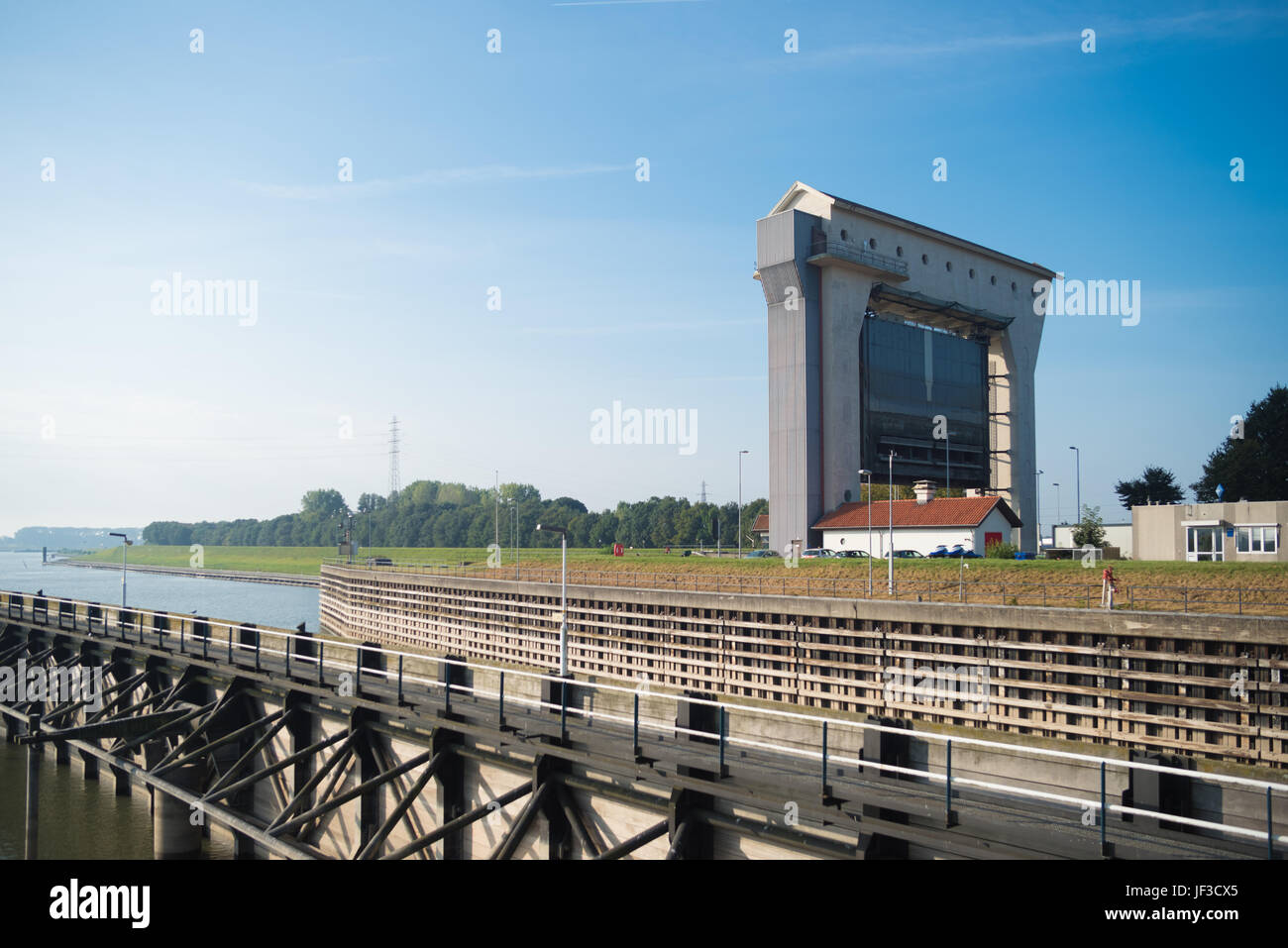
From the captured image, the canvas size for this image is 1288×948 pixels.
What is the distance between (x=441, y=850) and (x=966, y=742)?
348 inches

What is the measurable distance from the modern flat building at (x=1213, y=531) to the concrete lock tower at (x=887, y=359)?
1413 centimetres

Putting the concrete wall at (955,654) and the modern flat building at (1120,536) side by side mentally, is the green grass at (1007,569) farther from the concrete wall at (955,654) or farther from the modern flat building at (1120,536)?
the modern flat building at (1120,536)

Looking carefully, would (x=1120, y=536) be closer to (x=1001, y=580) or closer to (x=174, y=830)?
(x=1001, y=580)

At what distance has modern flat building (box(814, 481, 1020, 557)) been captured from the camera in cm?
4341

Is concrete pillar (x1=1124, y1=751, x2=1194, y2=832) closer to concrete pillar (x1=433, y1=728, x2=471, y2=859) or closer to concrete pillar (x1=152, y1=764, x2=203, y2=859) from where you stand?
concrete pillar (x1=433, y1=728, x2=471, y2=859)

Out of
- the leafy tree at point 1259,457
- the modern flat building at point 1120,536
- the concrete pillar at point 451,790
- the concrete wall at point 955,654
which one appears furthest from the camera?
the leafy tree at point 1259,457

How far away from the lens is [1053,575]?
105ft

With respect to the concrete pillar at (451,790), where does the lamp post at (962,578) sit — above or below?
above

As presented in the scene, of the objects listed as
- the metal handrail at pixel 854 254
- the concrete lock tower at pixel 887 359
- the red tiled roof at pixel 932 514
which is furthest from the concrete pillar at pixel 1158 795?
the metal handrail at pixel 854 254

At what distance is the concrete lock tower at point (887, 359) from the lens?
5544 cm

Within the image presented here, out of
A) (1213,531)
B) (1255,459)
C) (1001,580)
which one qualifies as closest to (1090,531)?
(1213,531)

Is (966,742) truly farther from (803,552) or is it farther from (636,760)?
(803,552)
